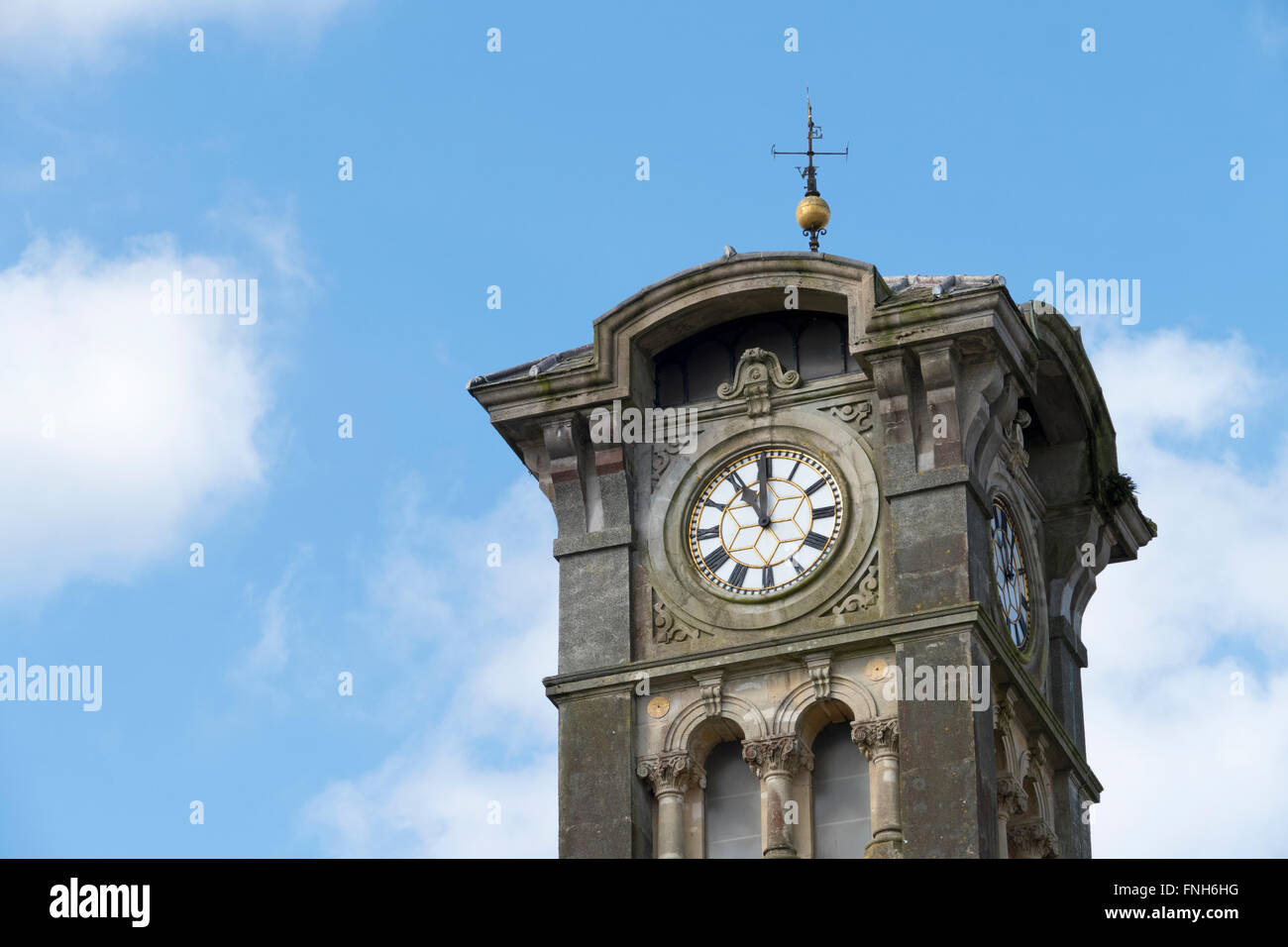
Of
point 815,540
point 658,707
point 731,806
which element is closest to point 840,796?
point 731,806

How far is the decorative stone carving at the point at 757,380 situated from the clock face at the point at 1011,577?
11.9 feet

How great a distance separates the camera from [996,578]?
5478 cm

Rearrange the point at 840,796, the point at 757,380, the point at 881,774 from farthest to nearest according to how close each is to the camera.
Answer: the point at 757,380
the point at 840,796
the point at 881,774

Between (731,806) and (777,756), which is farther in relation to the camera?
(731,806)

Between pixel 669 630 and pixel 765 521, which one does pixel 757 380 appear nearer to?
pixel 765 521

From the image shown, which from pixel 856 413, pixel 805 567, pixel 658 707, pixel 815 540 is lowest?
pixel 658 707

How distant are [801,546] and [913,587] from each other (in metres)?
2.11

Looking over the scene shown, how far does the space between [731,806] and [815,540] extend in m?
4.08

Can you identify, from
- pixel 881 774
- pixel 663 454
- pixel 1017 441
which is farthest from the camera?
pixel 1017 441

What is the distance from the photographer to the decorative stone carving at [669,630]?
177 ft

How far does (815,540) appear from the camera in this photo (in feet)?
178

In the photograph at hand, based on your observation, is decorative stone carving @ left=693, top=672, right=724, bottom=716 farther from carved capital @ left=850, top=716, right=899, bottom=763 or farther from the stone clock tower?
carved capital @ left=850, top=716, right=899, bottom=763
